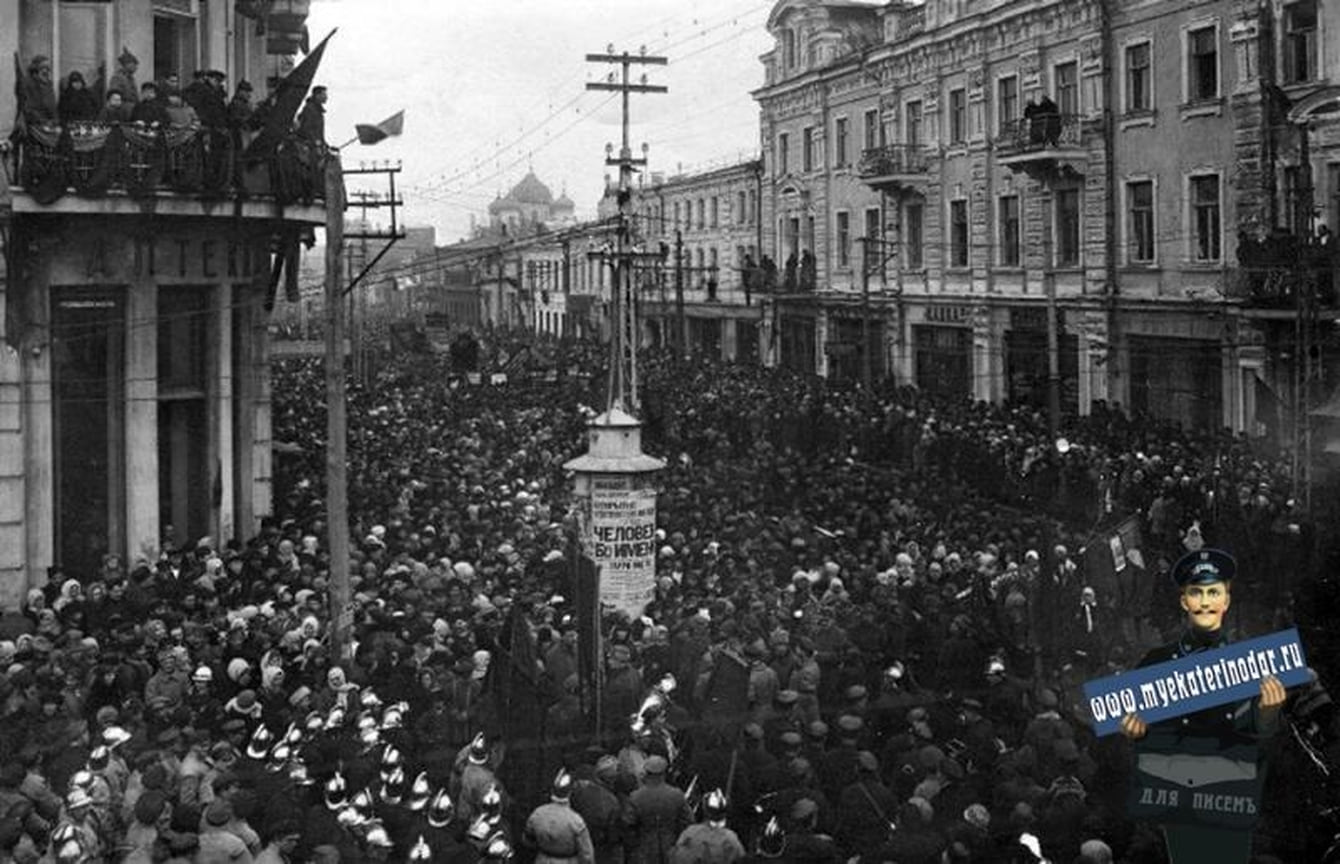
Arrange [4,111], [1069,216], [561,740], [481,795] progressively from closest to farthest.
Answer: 1. [481,795]
2. [561,740]
3. [4,111]
4. [1069,216]

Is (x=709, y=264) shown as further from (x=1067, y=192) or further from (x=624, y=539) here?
(x=624, y=539)

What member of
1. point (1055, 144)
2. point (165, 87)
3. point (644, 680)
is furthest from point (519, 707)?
point (1055, 144)

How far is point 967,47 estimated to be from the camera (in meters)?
40.9

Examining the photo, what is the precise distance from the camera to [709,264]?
65.0 metres

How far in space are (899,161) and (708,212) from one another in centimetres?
2208

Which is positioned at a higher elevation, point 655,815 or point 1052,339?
point 1052,339

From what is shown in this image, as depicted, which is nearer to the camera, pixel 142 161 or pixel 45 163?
pixel 45 163

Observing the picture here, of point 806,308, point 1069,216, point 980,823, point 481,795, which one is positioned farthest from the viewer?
point 806,308

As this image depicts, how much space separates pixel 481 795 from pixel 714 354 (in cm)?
5231

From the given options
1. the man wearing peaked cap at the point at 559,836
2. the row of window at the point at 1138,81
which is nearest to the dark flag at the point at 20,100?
the man wearing peaked cap at the point at 559,836

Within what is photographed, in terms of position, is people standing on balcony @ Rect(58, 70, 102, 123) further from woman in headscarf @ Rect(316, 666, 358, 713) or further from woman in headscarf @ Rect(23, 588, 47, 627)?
woman in headscarf @ Rect(316, 666, 358, 713)

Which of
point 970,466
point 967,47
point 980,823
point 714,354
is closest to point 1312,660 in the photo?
point 980,823

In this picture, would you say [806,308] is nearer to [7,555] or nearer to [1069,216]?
[1069,216]

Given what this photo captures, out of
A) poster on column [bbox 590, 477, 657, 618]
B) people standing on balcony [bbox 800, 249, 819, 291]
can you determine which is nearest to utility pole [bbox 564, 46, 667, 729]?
poster on column [bbox 590, 477, 657, 618]
